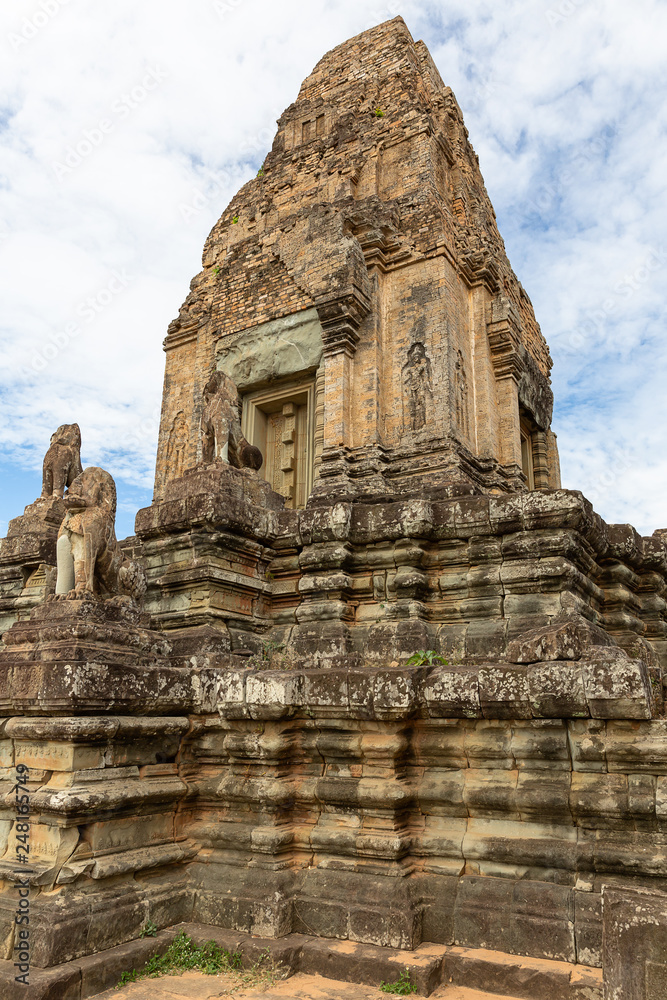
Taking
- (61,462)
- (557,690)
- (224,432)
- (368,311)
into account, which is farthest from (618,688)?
(61,462)

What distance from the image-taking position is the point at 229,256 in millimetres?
14367

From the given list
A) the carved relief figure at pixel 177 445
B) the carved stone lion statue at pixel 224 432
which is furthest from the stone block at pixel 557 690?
the carved relief figure at pixel 177 445

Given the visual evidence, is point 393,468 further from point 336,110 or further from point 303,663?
point 336,110

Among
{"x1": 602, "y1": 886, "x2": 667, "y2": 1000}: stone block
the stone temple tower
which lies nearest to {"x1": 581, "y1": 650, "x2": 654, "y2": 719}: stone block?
{"x1": 602, "y1": 886, "x2": 667, "y2": 1000}: stone block

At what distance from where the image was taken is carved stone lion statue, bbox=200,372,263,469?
945 centimetres

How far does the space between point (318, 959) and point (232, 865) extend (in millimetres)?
1079

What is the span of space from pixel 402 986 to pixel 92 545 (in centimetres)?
448

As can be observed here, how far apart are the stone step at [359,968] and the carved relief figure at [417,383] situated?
773 cm

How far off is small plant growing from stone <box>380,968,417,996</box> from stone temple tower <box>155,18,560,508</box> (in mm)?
5912

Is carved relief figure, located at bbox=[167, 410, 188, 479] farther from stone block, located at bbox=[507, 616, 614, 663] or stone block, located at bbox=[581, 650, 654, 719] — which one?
stone block, located at bbox=[581, 650, 654, 719]

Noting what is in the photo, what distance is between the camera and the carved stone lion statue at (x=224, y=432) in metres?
9.45

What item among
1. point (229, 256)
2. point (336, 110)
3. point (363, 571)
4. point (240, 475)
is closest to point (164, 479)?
point (229, 256)

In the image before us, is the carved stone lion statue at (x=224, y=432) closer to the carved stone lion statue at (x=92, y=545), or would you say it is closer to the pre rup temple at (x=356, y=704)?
the pre rup temple at (x=356, y=704)

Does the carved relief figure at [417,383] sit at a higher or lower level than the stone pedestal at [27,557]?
higher
